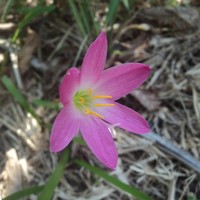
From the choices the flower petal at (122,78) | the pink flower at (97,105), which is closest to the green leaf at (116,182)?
the pink flower at (97,105)

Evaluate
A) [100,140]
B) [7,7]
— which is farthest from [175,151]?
[7,7]

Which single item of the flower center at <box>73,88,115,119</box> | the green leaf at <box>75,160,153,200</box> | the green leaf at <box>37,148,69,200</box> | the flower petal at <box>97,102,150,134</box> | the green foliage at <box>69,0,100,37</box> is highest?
the green foliage at <box>69,0,100,37</box>

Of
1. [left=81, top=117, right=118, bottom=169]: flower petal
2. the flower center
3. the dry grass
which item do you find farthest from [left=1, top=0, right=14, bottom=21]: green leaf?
[left=81, top=117, right=118, bottom=169]: flower petal

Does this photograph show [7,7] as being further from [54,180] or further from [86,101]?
[54,180]

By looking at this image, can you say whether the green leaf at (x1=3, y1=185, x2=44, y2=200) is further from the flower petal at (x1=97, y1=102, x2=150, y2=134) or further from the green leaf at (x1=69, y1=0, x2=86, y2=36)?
the green leaf at (x1=69, y1=0, x2=86, y2=36)

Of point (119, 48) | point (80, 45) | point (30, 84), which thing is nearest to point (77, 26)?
point (80, 45)

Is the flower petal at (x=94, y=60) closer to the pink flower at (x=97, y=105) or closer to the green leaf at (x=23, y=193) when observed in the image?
the pink flower at (x=97, y=105)
